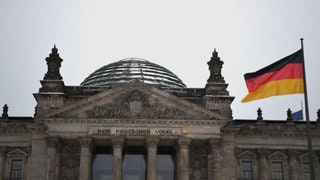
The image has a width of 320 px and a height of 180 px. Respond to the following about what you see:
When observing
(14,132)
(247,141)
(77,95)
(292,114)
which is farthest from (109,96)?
(292,114)

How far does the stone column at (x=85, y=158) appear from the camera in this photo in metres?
47.8

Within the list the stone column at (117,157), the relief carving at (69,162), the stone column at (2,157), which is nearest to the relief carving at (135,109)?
the stone column at (117,157)

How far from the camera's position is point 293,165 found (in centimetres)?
5294

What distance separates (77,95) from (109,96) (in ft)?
19.9

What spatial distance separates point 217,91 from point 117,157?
1212 centimetres

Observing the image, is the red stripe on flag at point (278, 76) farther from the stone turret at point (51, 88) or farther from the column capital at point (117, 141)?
the stone turret at point (51, 88)

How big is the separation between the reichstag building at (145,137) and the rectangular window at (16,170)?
0.09 meters

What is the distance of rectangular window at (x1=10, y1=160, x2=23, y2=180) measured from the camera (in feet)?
169

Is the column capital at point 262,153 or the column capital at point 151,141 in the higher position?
the column capital at point 151,141

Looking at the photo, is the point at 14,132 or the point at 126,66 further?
the point at 126,66

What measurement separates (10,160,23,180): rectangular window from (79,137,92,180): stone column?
7007 millimetres

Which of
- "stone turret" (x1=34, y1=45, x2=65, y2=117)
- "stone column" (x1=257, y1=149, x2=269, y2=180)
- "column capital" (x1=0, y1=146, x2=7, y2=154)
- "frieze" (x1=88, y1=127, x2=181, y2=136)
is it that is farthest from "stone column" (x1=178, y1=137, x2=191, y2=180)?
"column capital" (x1=0, y1=146, x2=7, y2=154)

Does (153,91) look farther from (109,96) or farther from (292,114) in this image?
(292,114)

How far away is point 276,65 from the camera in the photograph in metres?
34.0
